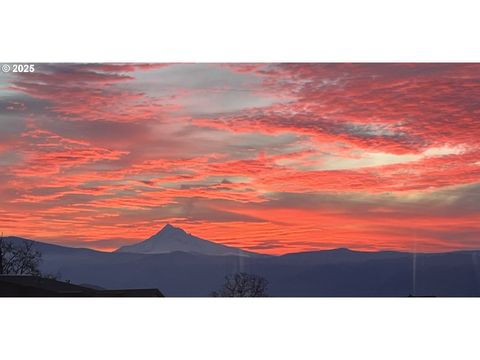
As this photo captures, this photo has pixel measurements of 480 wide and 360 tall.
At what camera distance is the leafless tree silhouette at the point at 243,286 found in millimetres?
14477

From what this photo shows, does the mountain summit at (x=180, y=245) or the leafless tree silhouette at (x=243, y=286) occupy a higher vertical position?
the mountain summit at (x=180, y=245)

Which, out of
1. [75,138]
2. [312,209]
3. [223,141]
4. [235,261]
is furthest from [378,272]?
[75,138]

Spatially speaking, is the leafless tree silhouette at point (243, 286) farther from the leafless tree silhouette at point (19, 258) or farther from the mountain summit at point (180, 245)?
the leafless tree silhouette at point (19, 258)

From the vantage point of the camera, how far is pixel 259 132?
1475 centimetres

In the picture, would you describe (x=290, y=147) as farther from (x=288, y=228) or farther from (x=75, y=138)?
(x=75, y=138)

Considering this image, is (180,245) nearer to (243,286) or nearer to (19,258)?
(243,286)

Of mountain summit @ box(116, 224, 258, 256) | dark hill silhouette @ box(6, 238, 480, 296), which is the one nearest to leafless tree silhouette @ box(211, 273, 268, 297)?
dark hill silhouette @ box(6, 238, 480, 296)

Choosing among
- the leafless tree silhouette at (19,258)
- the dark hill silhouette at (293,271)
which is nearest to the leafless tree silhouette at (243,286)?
the dark hill silhouette at (293,271)

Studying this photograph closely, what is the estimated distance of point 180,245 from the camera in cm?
1473

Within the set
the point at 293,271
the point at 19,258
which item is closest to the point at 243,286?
the point at 293,271

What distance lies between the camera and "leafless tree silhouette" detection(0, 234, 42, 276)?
14.7 meters

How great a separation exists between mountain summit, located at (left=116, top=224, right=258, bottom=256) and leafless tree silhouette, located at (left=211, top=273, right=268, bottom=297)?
43cm

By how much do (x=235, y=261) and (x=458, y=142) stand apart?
4.51 meters

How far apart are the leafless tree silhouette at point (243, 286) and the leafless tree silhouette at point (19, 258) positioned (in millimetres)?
3314
